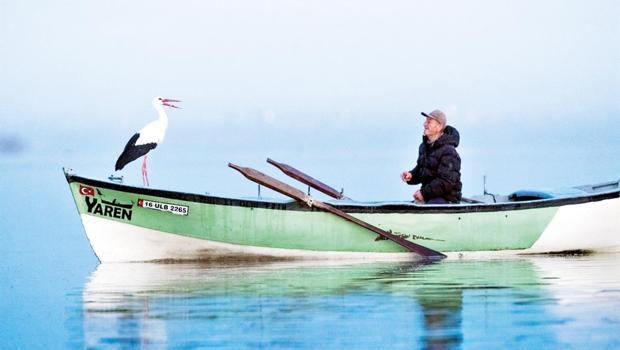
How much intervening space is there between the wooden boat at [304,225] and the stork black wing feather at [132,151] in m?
0.60

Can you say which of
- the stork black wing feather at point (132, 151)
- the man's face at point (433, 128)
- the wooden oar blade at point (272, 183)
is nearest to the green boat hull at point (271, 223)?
the wooden oar blade at point (272, 183)

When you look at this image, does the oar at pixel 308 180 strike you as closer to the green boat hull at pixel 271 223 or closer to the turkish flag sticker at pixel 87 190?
the green boat hull at pixel 271 223

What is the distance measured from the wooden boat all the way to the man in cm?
21

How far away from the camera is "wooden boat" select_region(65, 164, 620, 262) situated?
49.1ft

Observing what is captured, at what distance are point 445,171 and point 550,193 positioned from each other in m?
1.48

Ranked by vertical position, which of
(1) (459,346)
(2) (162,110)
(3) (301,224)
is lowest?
(1) (459,346)

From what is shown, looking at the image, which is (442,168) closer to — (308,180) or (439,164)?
(439,164)

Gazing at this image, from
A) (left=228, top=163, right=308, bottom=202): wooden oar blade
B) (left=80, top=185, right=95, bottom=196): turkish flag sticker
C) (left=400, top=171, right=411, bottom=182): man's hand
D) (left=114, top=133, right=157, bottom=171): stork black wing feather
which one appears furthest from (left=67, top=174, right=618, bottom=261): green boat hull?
(left=114, top=133, right=157, bottom=171): stork black wing feather

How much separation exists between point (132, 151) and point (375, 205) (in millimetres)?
2599

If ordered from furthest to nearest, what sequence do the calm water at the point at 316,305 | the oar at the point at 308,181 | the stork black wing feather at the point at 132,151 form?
the oar at the point at 308,181 → the stork black wing feather at the point at 132,151 → the calm water at the point at 316,305

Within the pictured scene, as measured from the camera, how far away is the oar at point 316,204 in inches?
588

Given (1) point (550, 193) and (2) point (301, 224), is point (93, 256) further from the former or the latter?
(1) point (550, 193)

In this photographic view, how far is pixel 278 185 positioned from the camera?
15055 millimetres

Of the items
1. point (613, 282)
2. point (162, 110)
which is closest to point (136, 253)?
point (162, 110)
